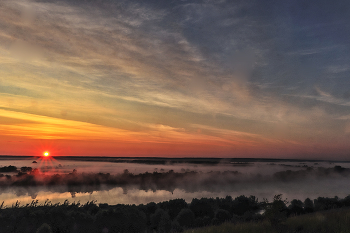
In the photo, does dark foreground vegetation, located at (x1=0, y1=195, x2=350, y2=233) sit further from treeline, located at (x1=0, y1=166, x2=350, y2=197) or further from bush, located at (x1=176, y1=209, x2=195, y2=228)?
treeline, located at (x1=0, y1=166, x2=350, y2=197)

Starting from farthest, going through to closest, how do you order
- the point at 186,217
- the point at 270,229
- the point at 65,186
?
the point at 65,186 → the point at 186,217 → the point at 270,229

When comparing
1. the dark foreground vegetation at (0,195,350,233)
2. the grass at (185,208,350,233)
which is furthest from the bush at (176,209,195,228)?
the grass at (185,208,350,233)

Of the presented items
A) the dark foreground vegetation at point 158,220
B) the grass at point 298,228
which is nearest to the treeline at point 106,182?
the dark foreground vegetation at point 158,220

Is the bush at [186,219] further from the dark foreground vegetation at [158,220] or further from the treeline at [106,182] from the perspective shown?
the treeline at [106,182]

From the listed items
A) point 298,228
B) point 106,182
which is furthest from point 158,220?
point 106,182

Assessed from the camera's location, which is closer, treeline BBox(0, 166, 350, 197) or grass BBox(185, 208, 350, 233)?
grass BBox(185, 208, 350, 233)

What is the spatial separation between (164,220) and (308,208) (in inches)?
733

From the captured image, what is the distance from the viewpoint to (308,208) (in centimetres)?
2984

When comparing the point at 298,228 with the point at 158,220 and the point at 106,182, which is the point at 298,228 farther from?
the point at 106,182

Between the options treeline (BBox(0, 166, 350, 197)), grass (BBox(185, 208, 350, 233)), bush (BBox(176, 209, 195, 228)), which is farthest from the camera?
treeline (BBox(0, 166, 350, 197))

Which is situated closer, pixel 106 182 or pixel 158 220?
pixel 158 220

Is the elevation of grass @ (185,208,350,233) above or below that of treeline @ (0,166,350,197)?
above

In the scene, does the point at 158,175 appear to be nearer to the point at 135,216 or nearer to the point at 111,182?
the point at 111,182

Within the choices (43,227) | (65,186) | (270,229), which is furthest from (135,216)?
(65,186)
